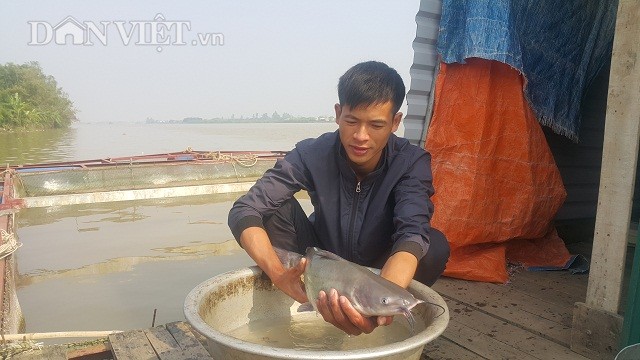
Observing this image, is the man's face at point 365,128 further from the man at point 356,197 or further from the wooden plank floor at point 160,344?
the wooden plank floor at point 160,344

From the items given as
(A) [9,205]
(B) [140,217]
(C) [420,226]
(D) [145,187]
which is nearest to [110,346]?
(C) [420,226]

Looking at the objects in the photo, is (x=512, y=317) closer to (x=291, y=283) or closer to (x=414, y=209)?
(x=414, y=209)

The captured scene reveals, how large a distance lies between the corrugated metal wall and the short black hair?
3.71 feet

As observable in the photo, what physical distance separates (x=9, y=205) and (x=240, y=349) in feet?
23.2

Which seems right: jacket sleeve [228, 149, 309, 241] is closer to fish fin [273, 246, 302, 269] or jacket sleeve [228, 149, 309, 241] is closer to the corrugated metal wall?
fish fin [273, 246, 302, 269]

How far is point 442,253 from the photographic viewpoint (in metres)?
2.15

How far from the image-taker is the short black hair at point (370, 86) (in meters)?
1.93

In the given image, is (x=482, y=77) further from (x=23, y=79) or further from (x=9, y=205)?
(x=23, y=79)

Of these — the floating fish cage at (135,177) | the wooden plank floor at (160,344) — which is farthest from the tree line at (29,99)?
the wooden plank floor at (160,344)

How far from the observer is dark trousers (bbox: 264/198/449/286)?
2135mm

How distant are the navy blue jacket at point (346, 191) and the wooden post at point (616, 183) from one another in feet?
2.42

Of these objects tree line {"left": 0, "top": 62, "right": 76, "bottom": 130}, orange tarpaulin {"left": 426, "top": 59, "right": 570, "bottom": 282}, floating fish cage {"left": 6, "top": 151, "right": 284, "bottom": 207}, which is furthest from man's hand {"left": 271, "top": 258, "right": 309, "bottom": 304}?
tree line {"left": 0, "top": 62, "right": 76, "bottom": 130}

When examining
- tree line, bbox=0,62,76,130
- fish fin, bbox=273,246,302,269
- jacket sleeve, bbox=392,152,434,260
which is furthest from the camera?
tree line, bbox=0,62,76,130

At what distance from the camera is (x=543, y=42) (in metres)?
3.12
